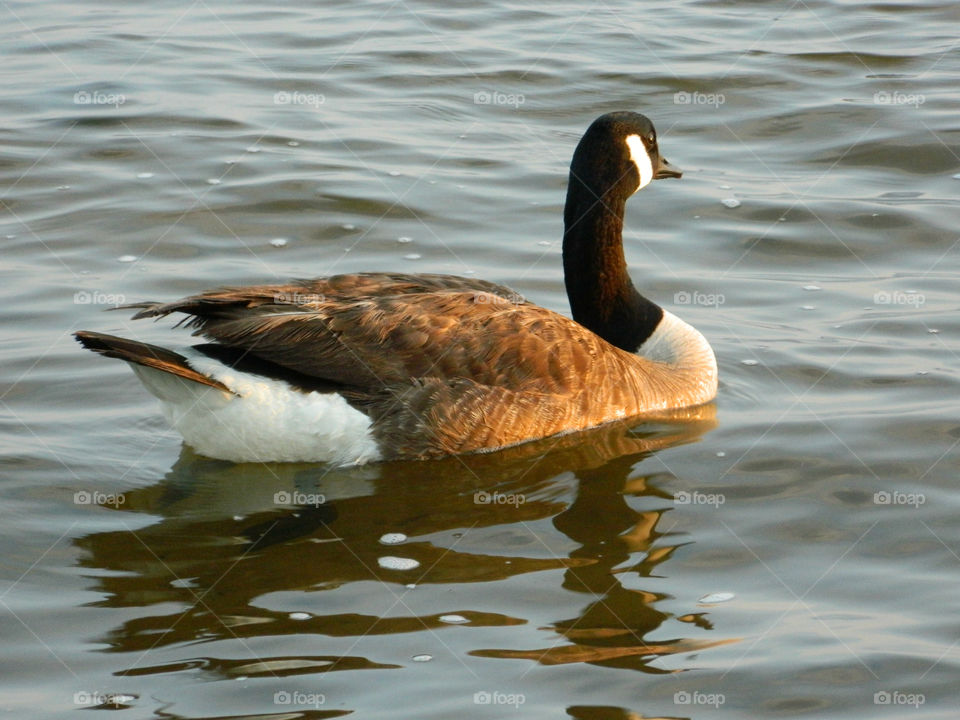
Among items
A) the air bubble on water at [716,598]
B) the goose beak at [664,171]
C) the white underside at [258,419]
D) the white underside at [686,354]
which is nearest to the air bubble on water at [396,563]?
the white underside at [258,419]

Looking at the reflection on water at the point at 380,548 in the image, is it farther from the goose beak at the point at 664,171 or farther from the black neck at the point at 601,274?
the goose beak at the point at 664,171

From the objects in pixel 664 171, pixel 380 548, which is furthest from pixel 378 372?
pixel 664 171

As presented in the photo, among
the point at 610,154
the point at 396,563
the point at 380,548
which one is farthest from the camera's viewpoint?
the point at 610,154

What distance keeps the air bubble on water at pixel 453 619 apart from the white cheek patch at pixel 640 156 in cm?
376

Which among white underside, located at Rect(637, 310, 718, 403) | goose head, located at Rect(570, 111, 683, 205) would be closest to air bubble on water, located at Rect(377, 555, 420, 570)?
white underside, located at Rect(637, 310, 718, 403)

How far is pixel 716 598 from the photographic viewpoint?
6270mm

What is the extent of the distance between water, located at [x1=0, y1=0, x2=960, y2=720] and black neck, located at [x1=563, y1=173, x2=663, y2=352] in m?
0.72

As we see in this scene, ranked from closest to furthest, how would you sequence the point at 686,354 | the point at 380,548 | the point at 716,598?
the point at 716,598
the point at 380,548
the point at 686,354

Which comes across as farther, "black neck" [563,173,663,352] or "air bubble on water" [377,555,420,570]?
"black neck" [563,173,663,352]

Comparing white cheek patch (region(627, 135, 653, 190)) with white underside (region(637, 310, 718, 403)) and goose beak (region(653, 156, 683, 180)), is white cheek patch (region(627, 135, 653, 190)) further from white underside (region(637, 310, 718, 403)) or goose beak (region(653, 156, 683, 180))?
white underside (region(637, 310, 718, 403))

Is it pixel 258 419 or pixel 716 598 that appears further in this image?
pixel 258 419

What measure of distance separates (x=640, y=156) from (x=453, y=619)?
151 inches

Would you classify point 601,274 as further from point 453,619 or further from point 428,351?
point 453,619

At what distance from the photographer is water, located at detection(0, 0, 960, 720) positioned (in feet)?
18.8
